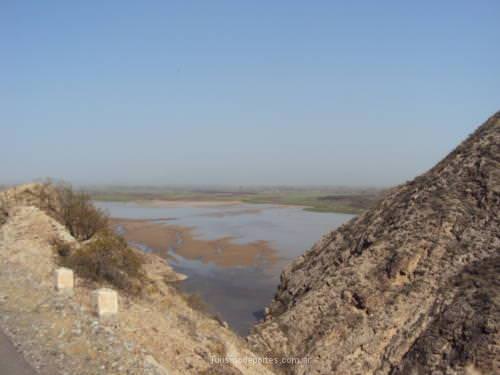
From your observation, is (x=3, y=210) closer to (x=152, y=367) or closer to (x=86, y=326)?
(x=86, y=326)

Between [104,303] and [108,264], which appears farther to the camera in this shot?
[108,264]

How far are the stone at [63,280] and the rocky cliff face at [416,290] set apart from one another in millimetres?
7145

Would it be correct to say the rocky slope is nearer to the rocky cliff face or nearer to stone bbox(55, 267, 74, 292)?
stone bbox(55, 267, 74, 292)

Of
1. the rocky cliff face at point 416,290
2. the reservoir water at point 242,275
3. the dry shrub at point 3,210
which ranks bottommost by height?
the reservoir water at point 242,275

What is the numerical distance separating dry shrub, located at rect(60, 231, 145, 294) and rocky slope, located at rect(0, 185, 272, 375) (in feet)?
1.56

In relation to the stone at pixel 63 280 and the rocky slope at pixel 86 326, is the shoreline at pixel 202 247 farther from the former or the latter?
the stone at pixel 63 280

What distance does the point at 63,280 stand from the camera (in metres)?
11.1

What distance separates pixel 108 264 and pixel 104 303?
3322 millimetres

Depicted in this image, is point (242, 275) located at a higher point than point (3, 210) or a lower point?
lower

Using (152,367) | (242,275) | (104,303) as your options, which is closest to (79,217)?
(104,303)

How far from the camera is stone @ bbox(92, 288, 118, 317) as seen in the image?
9.77m

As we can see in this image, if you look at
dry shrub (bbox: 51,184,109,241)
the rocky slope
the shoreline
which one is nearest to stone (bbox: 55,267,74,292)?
the rocky slope

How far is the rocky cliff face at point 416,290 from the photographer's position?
490 inches

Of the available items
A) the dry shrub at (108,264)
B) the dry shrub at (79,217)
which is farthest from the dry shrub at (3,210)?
the dry shrub at (108,264)
